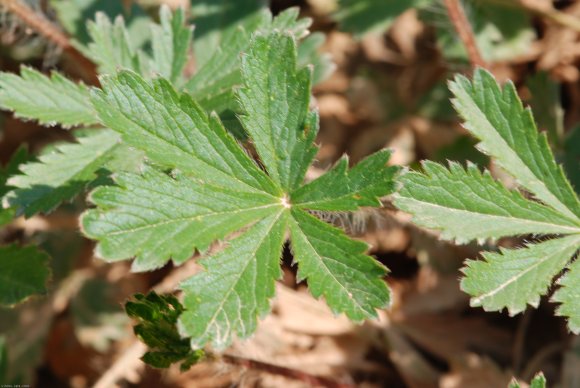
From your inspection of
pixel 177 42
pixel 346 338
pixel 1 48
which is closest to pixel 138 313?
pixel 177 42

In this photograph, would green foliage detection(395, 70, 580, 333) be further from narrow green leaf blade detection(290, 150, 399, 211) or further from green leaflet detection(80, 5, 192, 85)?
green leaflet detection(80, 5, 192, 85)

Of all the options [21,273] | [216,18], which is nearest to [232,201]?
[21,273]

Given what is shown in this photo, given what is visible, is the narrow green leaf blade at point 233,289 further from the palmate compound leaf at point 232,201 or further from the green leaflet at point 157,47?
the green leaflet at point 157,47

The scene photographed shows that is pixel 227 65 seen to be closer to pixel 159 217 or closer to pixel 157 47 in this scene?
pixel 157 47

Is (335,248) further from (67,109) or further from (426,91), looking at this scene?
(426,91)

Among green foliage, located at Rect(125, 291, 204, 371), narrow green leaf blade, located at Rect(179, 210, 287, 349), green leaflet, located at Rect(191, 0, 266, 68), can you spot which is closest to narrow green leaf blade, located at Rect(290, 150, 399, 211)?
narrow green leaf blade, located at Rect(179, 210, 287, 349)

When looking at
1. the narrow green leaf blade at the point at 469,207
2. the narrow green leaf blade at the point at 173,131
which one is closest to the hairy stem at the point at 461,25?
the narrow green leaf blade at the point at 469,207
